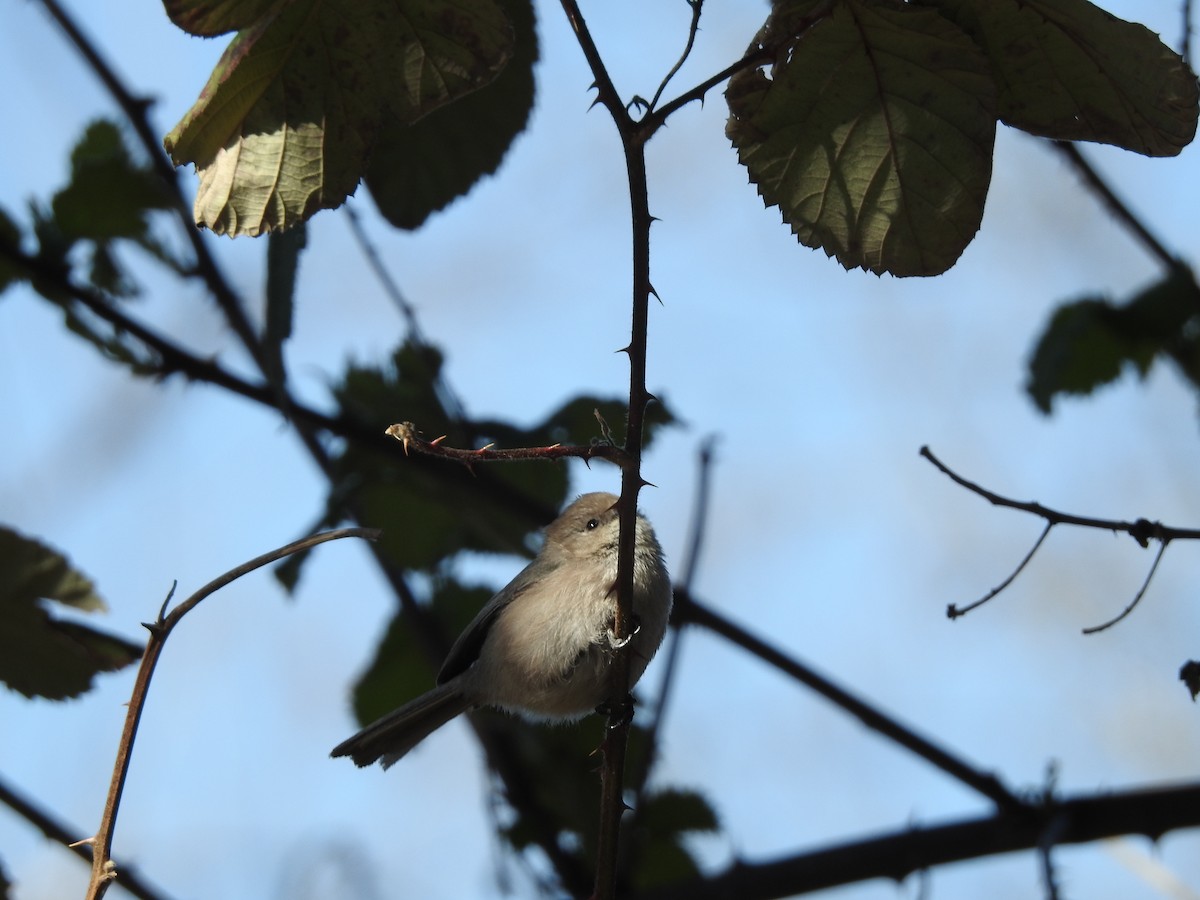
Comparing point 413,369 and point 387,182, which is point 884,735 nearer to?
point 413,369

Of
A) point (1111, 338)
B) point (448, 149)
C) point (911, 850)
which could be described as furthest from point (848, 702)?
point (448, 149)

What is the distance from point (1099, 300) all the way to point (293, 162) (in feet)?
7.37

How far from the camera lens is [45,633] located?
1.99m

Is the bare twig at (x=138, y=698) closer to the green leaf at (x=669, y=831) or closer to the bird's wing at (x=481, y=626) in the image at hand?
the bird's wing at (x=481, y=626)

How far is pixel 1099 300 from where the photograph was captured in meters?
3.17

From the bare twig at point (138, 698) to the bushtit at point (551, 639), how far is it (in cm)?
113

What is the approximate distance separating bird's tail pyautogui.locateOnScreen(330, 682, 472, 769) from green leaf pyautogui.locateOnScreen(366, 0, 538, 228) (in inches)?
55.1

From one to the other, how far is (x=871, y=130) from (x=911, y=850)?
1949 mm

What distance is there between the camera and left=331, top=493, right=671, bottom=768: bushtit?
111 inches

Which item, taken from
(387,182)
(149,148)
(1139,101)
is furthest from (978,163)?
(149,148)

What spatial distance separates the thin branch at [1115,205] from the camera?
115 inches

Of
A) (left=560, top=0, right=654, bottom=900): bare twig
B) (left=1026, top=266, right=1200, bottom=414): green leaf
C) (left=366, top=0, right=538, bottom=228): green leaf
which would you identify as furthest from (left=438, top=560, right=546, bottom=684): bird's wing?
(left=560, top=0, right=654, bottom=900): bare twig

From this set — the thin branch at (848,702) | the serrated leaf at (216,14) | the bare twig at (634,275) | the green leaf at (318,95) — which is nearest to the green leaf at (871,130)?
the bare twig at (634,275)

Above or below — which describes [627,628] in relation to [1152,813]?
below
